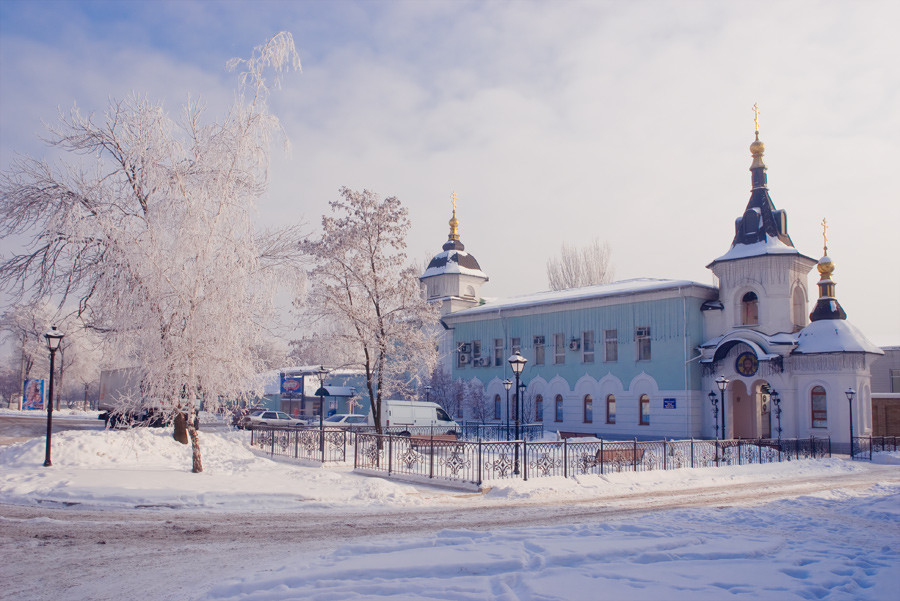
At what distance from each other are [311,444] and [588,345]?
74.9 ft

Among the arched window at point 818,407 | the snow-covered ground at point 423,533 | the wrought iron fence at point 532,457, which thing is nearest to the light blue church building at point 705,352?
the arched window at point 818,407

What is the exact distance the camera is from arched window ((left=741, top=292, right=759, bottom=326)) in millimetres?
35938

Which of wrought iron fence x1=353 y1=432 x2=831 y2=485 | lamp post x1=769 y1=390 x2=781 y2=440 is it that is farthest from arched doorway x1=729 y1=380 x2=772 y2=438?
wrought iron fence x1=353 y1=432 x2=831 y2=485

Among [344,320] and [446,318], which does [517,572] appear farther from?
[446,318]

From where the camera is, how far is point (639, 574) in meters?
7.84

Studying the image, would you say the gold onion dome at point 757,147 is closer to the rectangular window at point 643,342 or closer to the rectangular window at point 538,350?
the rectangular window at point 643,342

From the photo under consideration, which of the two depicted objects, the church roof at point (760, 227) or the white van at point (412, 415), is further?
the church roof at point (760, 227)

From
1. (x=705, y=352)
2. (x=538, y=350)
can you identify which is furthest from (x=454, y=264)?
(x=705, y=352)

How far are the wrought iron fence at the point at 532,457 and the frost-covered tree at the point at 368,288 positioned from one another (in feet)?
13.2

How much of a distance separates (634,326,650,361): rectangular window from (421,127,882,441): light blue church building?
0.07 m

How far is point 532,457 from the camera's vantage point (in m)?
19.7

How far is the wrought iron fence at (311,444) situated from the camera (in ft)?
72.7

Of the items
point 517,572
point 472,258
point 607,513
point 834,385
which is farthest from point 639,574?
point 472,258

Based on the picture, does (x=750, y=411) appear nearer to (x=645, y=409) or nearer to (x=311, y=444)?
(x=645, y=409)
